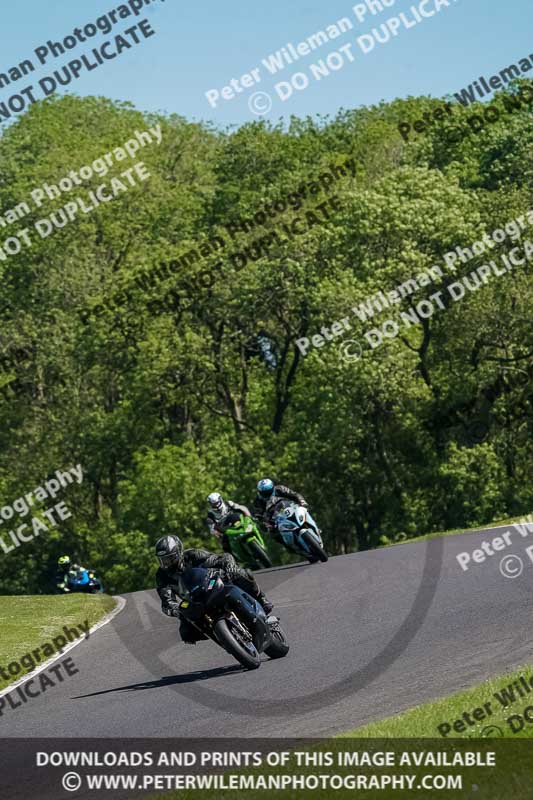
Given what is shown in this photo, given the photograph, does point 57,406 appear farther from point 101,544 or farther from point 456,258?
point 456,258

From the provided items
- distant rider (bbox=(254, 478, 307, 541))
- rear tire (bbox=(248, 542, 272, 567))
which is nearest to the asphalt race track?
rear tire (bbox=(248, 542, 272, 567))

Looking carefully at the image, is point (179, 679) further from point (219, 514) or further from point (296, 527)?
point (296, 527)

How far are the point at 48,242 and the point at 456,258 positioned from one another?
829 inches

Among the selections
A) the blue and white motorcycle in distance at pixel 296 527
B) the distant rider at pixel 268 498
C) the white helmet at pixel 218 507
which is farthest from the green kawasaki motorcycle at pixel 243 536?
the distant rider at pixel 268 498

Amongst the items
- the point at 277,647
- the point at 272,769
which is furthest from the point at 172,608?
the point at 272,769

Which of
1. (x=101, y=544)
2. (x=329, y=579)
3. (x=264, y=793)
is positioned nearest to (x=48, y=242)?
(x=101, y=544)

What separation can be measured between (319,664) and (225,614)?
1061 mm

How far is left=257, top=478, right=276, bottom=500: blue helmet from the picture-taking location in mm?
21328

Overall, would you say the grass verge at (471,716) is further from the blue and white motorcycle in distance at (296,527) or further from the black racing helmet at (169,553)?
the blue and white motorcycle in distance at (296,527)

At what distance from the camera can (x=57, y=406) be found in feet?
174

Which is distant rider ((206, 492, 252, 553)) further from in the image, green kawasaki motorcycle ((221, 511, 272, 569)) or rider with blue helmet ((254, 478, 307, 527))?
rider with blue helmet ((254, 478, 307, 527))

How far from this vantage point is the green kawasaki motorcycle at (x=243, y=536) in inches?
782

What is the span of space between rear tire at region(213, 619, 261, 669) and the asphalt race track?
0.12 m

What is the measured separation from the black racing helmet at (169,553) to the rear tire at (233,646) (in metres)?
0.75
